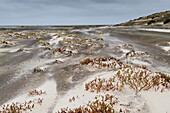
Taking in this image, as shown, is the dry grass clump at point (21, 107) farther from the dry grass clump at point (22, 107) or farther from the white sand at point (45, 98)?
the white sand at point (45, 98)

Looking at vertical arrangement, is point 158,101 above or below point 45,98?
above

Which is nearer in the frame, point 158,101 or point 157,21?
point 158,101

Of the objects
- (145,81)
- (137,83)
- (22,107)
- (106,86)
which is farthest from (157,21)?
(22,107)

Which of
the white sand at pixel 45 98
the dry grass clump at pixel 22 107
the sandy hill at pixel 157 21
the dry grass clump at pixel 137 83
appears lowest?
the white sand at pixel 45 98

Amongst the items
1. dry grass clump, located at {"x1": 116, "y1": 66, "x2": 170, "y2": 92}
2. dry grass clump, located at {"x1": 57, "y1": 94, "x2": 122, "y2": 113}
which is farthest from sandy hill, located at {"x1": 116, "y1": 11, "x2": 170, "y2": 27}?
dry grass clump, located at {"x1": 57, "y1": 94, "x2": 122, "y2": 113}

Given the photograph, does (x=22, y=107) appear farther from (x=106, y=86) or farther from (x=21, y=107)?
(x=106, y=86)

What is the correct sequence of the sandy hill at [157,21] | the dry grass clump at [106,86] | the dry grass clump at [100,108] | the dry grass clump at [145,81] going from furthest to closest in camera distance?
1. the sandy hill at [157,21]
2. the dry grass clump at [106,86]
3. the dry grass clump at [145,81]
4. the dry grass clump at [100,108]

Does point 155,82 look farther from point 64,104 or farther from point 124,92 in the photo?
point 64,104

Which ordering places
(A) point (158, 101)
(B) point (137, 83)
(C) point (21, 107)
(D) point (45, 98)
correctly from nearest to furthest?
→ (A) point (158, 101) → (C) point (21, 107) → (B) point (137, 83) → (D) point (45, 98)

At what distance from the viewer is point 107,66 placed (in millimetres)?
10125

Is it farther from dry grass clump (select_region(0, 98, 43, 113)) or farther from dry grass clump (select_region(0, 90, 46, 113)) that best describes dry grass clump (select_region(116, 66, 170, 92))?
dry grass clump (select_region(0, 98, 43, 113))

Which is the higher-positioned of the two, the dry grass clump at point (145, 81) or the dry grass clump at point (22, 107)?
the dry grass clump at point (145, 81)

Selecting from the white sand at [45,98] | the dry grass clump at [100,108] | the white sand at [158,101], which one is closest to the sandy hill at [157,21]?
the white sand at [158,101]

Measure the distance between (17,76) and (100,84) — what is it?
6.61m
